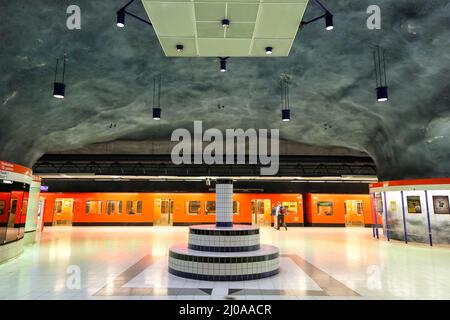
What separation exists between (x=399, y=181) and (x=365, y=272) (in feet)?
22.2

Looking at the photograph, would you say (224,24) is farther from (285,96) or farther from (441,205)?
(441,205)

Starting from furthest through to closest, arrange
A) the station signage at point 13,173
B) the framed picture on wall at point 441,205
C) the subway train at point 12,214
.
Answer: the framed picture on wall at point 441,205, the subway train at point 12,214, the station signage at point 13,173

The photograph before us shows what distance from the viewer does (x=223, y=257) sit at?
616 cm

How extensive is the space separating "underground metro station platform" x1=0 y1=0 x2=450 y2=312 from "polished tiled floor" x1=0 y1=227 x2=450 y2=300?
6 centimetres

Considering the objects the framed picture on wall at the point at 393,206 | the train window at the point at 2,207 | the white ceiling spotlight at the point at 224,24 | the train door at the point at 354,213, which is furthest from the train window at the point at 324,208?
the train window at the point at 2,207

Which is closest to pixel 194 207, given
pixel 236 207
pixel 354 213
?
pixel 236 207

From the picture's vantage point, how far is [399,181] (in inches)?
470

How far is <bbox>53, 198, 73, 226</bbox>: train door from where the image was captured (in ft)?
66.2

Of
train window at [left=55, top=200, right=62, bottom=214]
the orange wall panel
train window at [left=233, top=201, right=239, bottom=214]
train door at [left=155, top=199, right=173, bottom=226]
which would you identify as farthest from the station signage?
the orange wall panel

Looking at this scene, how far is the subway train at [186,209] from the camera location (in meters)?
20.1

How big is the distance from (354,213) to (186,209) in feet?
38.8

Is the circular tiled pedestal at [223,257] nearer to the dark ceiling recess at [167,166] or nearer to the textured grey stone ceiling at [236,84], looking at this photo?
the textured grey stone ceiling at [236,84]

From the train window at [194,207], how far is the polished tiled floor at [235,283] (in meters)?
10.5
